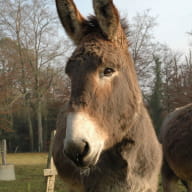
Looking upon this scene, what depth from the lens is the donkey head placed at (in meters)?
2.61

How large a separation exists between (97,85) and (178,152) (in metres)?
3.80

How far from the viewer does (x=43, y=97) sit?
3362 centimetres

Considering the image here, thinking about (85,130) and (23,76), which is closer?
(85,130)

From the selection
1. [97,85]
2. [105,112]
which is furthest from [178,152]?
[97,85]

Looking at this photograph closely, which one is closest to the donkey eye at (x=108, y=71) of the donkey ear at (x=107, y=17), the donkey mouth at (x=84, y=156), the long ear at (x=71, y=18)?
the donkey ear at (x=107, y=17)

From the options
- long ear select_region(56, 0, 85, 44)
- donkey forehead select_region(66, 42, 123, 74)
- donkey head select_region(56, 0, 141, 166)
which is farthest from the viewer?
long ear select_region(56, 0, 85, 44)

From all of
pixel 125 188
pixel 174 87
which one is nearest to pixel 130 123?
pixel 125 188

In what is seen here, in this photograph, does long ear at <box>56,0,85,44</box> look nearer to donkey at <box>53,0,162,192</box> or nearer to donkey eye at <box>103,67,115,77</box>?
donkey at <box>53,0,162,192</box>

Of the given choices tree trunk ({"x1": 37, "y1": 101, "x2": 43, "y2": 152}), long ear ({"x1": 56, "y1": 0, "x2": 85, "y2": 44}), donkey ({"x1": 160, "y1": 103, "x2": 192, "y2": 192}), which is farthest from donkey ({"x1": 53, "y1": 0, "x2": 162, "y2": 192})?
tree trunk ({"x1": 37, "y1": 101, "x2": 43, "y2": 152})

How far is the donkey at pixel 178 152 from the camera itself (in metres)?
6.01

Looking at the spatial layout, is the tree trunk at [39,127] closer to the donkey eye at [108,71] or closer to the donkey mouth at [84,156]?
the donkey eye at [108,71]

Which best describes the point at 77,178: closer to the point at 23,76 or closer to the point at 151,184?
the point at 151,184

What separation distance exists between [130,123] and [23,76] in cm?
2902

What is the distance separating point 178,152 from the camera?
6160 mm
